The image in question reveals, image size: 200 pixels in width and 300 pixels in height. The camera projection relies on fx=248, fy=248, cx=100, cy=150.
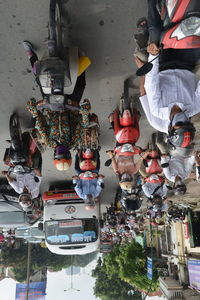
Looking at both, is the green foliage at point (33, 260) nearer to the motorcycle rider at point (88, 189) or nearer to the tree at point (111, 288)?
the tree at point (111, 288)

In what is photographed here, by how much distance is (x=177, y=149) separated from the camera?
412cm

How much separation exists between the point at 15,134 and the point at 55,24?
3.05 metres

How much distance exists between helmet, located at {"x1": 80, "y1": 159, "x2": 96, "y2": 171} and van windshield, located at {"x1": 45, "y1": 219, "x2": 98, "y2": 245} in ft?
6.21

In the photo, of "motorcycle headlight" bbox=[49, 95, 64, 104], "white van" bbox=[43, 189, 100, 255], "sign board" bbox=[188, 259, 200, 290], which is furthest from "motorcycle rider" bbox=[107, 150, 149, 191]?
"sign board" bbox=[188, 259, 200, 290]

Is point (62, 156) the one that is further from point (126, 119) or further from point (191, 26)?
point (191, 26)

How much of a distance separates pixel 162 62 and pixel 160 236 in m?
16.5

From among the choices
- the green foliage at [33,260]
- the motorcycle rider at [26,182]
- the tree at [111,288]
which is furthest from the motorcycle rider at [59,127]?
the green foliage at [33,260]

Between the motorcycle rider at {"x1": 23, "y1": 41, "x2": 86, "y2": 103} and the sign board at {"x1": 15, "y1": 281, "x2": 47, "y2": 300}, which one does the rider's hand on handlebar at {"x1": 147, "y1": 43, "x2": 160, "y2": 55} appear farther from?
the sign board at {"x1": 15, "y1": 281, "x2": 47, "y2": 300}

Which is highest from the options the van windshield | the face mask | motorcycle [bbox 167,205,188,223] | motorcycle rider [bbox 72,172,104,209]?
the face mask

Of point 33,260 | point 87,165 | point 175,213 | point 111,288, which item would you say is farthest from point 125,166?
point 33,260

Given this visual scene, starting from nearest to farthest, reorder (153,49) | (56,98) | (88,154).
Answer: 1. (153,49)
2. (56,98)
3. (88,154)

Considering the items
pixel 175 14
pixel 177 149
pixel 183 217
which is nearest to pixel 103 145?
pixel 177 149

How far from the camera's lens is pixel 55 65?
371 cm

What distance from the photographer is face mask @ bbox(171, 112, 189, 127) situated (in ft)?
12.4
